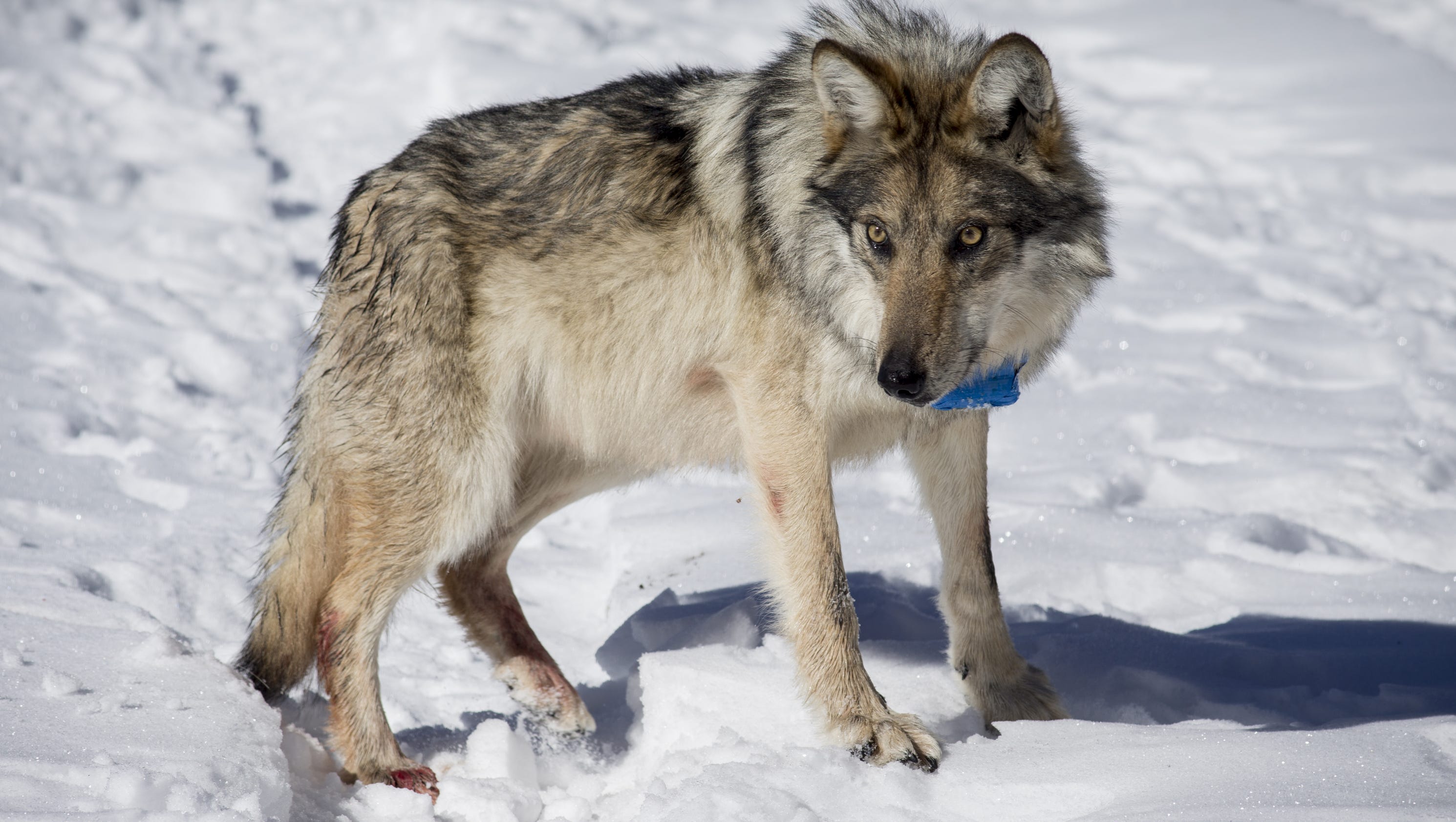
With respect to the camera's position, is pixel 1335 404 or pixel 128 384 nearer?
pixel 128 384

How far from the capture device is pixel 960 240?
269 cm

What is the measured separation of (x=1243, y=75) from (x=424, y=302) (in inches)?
371

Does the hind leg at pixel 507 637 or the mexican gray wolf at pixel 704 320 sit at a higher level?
the mexican gray wolf at pixel 704 320

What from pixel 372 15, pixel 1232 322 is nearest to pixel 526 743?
pixel 1232 322

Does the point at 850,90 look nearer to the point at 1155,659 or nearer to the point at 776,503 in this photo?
the point at 776,503

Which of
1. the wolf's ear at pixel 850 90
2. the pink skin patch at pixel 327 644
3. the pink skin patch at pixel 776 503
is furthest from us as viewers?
the pink skin patch at pixel 327 644

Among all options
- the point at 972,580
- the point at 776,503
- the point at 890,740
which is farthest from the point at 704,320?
the point at 890,740

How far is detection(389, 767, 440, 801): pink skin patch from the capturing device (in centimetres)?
302

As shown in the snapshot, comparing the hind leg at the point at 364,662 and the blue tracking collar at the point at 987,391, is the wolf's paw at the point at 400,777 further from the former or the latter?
the blue tracking collar at the point at 987,391

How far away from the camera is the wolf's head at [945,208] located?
264cm

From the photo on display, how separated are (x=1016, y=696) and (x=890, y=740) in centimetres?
65

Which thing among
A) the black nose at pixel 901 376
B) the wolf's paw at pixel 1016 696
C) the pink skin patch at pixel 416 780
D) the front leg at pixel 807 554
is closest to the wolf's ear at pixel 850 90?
the black nose at pixel 901 376

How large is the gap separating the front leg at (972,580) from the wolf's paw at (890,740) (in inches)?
19.5

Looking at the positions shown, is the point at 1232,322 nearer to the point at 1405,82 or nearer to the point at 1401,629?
the point at 1401,629
